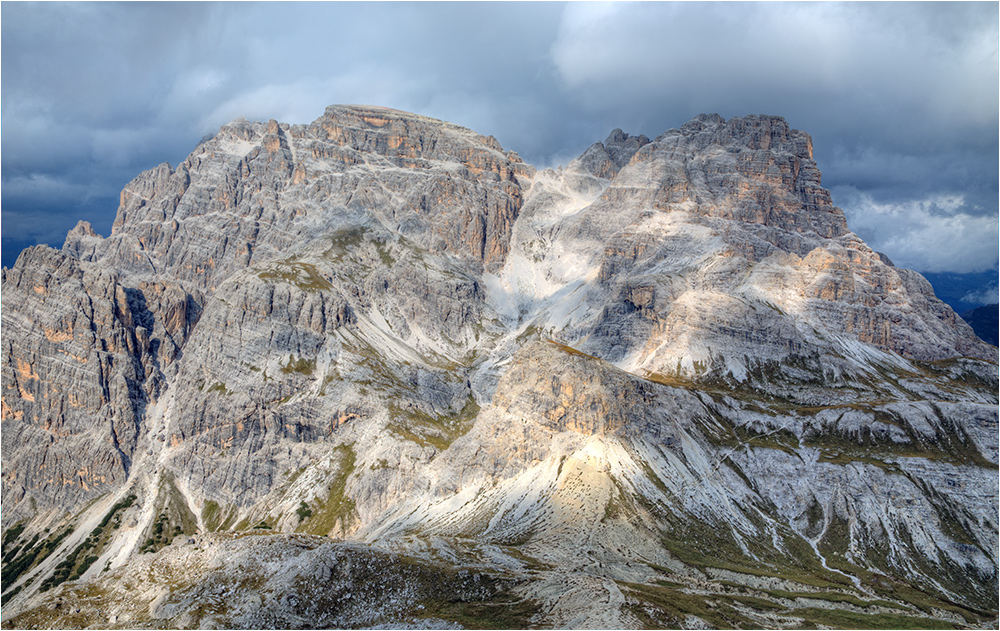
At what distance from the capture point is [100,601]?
456ft

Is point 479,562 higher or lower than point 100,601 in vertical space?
higher

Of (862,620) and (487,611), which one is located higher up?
(862,620)

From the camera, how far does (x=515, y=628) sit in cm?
13012

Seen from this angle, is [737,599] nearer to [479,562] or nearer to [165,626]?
[479,562]

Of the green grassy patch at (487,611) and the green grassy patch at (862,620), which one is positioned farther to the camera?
the green grassy patch at (862,620)

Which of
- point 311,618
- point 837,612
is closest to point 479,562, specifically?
point 311,618

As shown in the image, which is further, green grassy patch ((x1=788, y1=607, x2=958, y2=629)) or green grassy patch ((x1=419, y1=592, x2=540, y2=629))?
green grassy patch ((x1=788, y1=607, x2=958, y2=629))

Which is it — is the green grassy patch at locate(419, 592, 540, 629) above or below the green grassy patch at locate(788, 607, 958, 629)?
below

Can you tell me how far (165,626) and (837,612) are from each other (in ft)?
519

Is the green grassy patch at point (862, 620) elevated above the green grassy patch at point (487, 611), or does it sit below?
above

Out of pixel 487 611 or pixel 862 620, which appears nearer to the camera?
pixel 487 611

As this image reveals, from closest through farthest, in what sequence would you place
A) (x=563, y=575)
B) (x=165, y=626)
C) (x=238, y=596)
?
(x=165, y=626) → (x=238, y=596) → (x=563, y=575)

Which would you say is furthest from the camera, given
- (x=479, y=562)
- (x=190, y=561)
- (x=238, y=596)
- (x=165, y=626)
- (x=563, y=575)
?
(x=479, y=562)

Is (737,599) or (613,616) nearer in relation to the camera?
(613,616)
